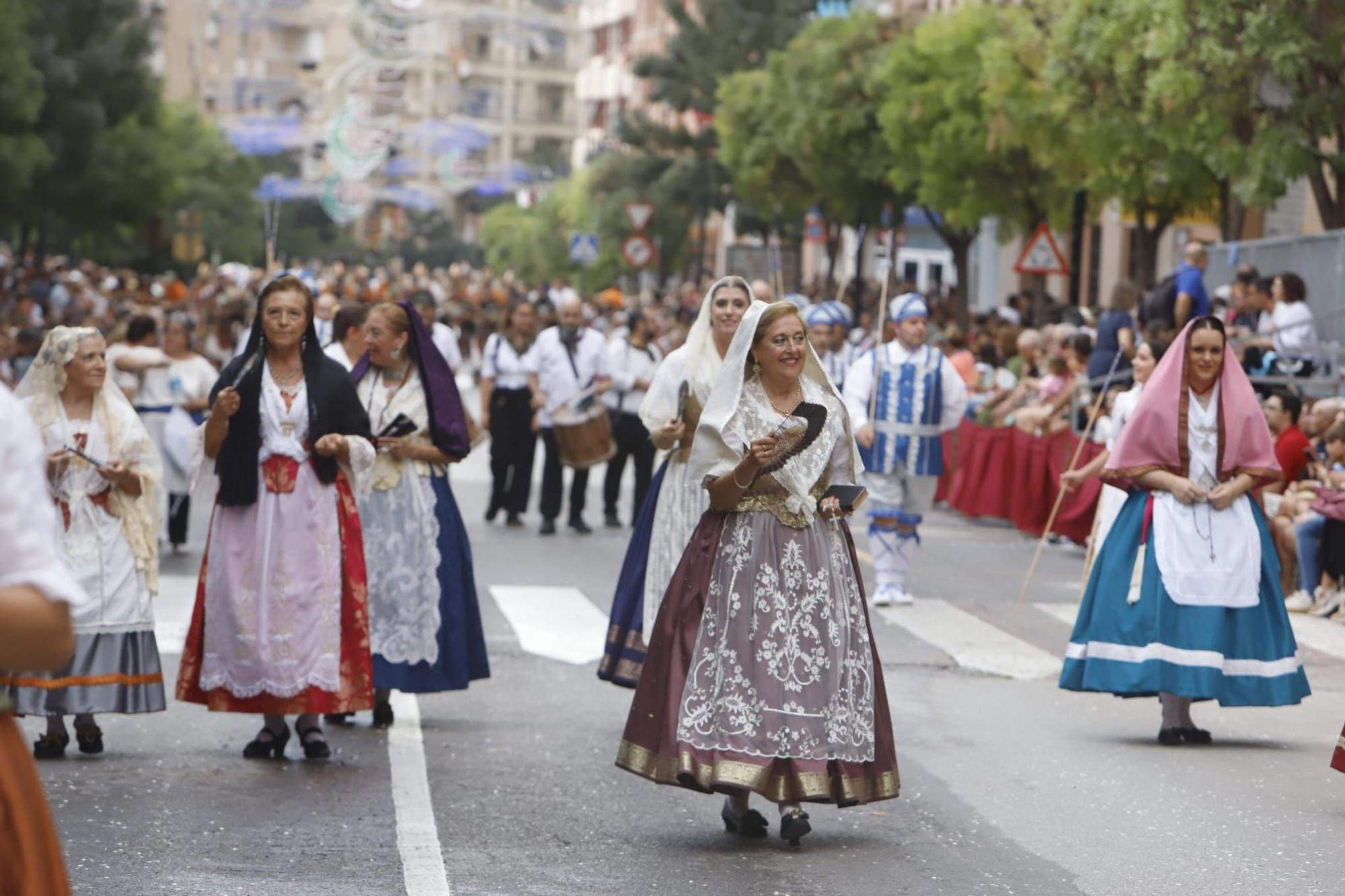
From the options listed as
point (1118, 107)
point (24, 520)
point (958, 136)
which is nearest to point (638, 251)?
point (958, 136)

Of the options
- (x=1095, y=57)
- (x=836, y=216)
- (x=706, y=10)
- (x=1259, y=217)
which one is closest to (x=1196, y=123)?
(x=1095, y=57)

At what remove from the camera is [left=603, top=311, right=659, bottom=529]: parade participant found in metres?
19.9

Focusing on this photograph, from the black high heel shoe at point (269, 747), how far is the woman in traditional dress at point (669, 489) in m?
1.38

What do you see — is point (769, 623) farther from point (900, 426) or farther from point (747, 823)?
point (900, 426)

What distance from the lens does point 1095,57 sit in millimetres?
23750

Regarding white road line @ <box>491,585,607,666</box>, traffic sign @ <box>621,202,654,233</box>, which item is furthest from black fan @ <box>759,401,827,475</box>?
traffic sign @ <box>621,202,654,233</box>

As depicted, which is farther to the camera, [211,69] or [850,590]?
[211,69]

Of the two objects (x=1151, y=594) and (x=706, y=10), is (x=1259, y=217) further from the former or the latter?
(x=1151, y=594)

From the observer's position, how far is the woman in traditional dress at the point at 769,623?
755 cm

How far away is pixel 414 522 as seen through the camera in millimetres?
10070

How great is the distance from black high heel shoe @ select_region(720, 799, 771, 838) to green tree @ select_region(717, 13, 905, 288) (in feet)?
105

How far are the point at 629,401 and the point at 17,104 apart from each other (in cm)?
1734

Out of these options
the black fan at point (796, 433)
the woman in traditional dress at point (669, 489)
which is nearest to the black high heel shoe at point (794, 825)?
the black fan at point (796, 433)

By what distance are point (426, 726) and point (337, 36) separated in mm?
136189
